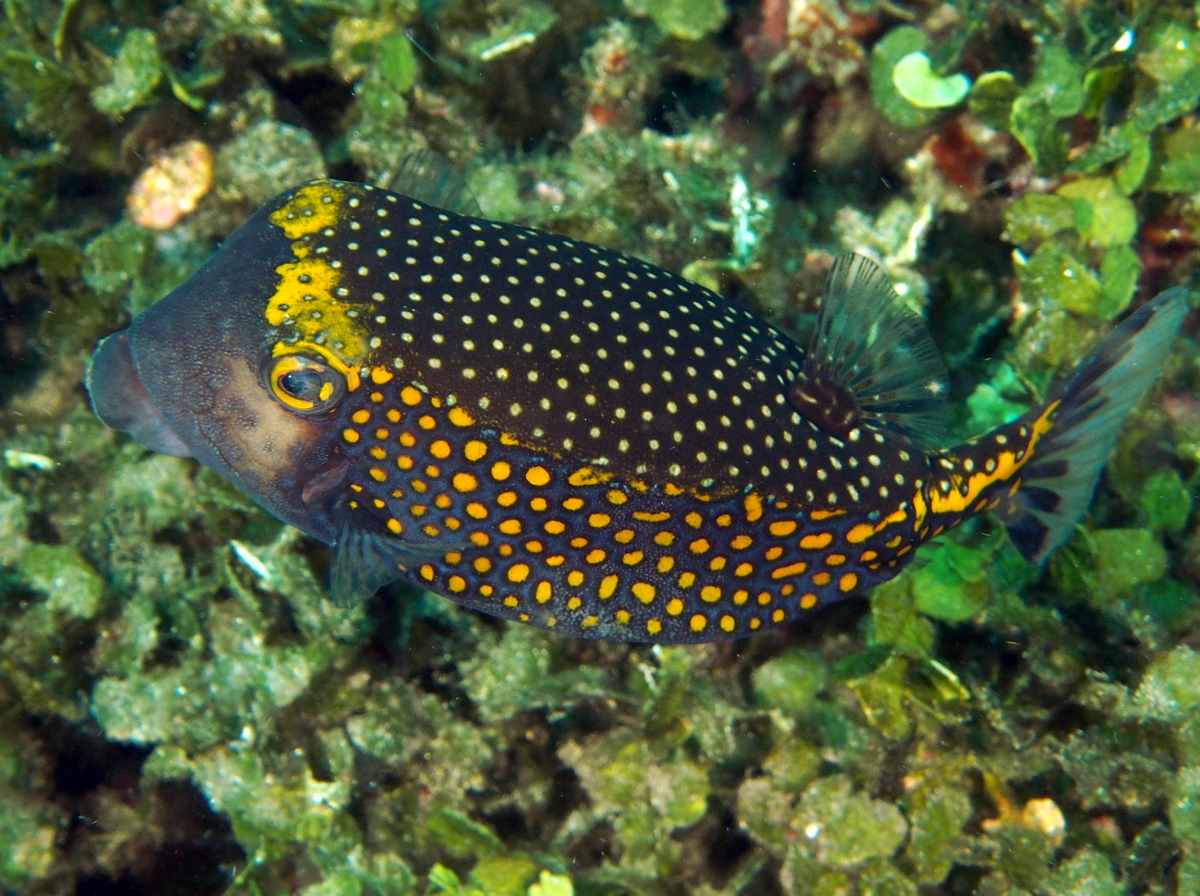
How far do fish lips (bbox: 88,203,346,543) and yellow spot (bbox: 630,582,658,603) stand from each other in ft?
3.67

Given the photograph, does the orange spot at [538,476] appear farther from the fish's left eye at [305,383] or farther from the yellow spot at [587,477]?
the fish's left eye at [305,383]

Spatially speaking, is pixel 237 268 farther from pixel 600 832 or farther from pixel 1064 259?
pixel 1064 259

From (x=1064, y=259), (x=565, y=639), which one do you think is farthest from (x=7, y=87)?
(x=1064, y=259)

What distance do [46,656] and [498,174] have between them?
3.28 meters

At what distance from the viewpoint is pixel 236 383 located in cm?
261

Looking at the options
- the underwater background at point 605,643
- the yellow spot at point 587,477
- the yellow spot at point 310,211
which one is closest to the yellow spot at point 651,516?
the yellow spot at point 587,477

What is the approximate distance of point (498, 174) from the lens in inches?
157

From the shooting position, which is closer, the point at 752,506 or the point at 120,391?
the point at 752,506

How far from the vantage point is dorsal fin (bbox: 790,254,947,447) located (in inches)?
116

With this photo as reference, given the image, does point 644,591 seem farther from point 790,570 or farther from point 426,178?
point 426,178

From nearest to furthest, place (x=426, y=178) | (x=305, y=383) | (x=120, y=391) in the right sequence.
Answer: (x=305, y=383) → (x=120, y=391) → (x=426, y=178)

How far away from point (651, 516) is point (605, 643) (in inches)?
48.8

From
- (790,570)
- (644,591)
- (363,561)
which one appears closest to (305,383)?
(363,561)

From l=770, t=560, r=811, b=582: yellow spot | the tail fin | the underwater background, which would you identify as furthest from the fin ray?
the tail fin
